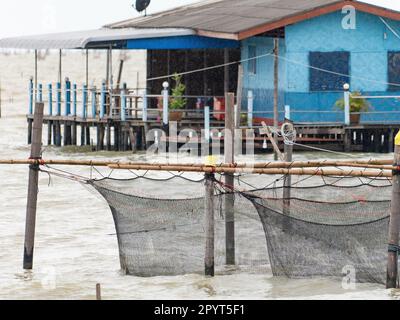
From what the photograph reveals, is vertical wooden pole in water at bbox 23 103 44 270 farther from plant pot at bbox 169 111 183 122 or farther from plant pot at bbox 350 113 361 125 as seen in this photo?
plant pot at bbox 350 113 361 125

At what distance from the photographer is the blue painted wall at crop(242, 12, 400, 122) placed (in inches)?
1098

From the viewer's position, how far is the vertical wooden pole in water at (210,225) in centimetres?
1321

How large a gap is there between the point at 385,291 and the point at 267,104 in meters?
16.4

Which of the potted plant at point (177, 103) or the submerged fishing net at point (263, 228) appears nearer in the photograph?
the submerged fishing net at point (263, 228)

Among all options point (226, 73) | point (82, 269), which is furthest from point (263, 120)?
point (82, 269)

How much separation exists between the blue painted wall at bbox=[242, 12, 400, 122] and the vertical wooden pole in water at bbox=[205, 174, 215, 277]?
14.7 meters

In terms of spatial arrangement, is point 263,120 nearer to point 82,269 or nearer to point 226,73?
point 226,73

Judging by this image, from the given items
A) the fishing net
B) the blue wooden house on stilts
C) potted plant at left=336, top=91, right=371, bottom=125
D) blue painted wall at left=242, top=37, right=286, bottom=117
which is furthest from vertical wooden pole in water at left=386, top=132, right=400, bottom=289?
potted plant at left=336, top=91, right=371, bottom=125

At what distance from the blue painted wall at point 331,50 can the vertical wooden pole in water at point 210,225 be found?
14.7 m

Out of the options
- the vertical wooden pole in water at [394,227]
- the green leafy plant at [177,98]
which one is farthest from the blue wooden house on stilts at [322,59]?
the vertical wooden pole in water at [394,227]

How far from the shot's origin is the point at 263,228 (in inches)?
519

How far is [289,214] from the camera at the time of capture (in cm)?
1302

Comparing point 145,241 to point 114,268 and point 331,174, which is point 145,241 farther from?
point 331,174

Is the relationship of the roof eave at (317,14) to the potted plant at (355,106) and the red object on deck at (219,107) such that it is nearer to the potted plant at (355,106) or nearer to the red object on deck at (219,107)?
the potted plant at (355,106)
